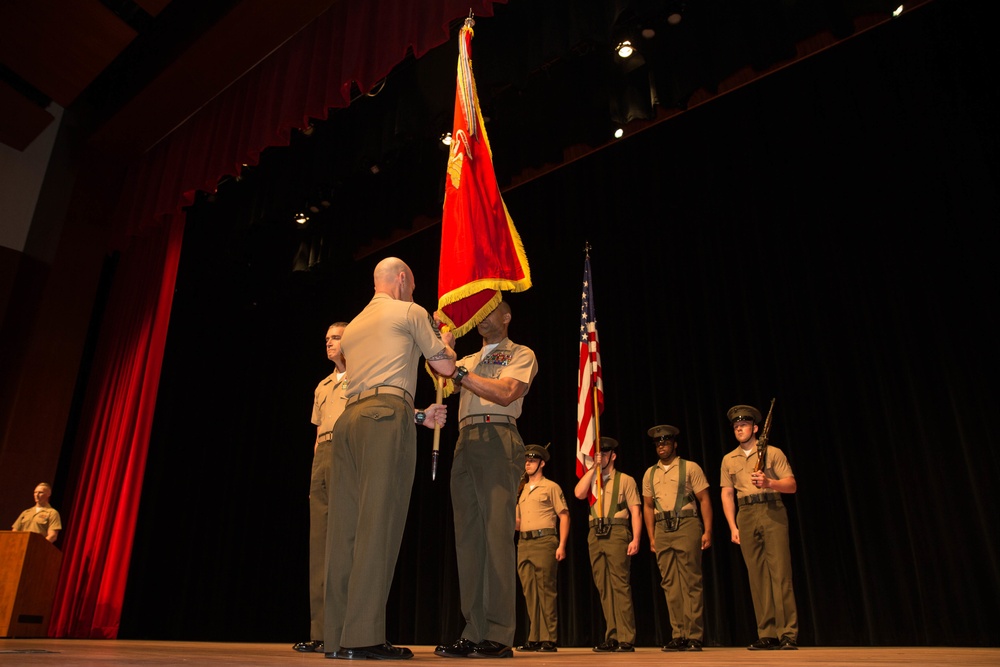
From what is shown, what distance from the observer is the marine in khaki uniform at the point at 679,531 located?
16.3ft

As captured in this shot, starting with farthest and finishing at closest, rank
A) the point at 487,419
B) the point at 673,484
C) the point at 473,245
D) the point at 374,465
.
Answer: the point at 673,484 < the point at 473,245 < the point at 487,419 < the point at 374,465

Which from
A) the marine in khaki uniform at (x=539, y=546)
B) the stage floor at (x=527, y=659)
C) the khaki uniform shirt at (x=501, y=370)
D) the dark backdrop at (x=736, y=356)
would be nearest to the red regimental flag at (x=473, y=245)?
the khaki uniform shirt at (x=501, y=370)

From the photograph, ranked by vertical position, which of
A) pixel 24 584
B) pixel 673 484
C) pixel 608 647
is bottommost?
pixel 608 647

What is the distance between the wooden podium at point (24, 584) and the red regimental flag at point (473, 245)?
450 centimetres

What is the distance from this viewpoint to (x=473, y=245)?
353 cm

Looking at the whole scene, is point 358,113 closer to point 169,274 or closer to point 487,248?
point 169,274

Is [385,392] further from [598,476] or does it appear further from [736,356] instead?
[736,356]

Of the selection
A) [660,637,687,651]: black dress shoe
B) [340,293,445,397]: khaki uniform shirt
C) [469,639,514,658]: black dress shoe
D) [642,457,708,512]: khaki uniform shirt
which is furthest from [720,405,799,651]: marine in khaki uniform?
[340,293,445,397]: khaki uniform shirt

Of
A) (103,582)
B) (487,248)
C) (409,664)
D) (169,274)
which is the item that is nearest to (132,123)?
(169,274)

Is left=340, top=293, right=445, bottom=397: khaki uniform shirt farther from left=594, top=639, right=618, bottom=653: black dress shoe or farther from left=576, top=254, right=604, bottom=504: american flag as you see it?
left=594, top=639, right=618, bottom=653: black dress shoe

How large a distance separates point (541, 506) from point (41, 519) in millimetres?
4664

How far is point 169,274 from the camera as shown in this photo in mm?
7672

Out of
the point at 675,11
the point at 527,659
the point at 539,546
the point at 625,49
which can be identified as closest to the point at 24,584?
the point at 539,546

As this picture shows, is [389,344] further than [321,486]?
No
